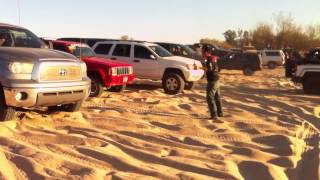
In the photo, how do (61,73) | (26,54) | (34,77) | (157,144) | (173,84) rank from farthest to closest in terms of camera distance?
(173,84), (61,73), (26,54), (34,77), (157,144)

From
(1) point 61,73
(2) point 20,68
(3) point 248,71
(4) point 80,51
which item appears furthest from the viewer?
(3) point 248,71

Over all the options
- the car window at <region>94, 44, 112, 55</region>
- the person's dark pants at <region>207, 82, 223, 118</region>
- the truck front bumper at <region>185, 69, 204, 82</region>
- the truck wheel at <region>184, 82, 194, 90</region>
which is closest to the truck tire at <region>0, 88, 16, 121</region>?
the person's dark pants at <region>207, 82, 223, 118</region>

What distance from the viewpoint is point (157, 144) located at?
7910mm

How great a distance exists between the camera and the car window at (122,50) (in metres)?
17.6

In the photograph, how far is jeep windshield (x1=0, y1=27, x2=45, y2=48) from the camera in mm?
9594

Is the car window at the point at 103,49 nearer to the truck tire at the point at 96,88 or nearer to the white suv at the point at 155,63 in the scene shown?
the white suv at the point at 155,63

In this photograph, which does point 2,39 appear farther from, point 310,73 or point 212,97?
point 310,73

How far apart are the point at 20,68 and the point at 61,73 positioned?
0.83 metres

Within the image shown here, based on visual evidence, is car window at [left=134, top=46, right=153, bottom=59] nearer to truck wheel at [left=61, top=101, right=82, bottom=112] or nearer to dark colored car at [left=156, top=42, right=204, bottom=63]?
dark colored car at [left=156, top=42, right=204, bottom=63]

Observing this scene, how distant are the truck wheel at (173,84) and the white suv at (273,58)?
78.8 feet

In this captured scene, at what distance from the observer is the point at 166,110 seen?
11.9 meters

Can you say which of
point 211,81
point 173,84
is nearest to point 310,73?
point 173,84

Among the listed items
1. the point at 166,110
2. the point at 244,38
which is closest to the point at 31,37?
the point at 166,110

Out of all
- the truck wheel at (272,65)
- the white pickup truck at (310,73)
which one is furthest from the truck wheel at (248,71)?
the white pickup truck at (310,73)
